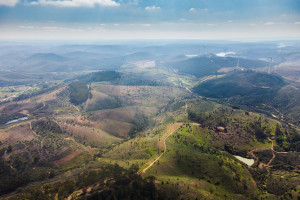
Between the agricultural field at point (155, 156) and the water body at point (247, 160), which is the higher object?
the agricultural field at point (155, 156)

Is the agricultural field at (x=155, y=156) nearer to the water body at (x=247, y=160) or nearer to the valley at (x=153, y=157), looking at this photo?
the valley at (x=153, y=157)

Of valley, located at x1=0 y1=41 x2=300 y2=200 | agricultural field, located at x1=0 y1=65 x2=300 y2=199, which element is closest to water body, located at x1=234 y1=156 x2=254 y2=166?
agricultural field, located at x1=0 y1=65 x2=300 y2=199

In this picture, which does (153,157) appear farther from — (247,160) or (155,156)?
(247,160)

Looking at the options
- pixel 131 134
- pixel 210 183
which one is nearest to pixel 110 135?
pixel 131 134

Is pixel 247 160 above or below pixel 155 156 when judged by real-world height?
below

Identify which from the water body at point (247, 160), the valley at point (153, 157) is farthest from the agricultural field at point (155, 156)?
the water body at point (247, 160)

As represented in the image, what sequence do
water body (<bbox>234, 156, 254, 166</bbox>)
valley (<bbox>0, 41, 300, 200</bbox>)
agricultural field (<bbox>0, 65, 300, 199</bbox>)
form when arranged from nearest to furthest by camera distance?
1. valley (<bbox>0, 41, 300, 200</bbox>)
2. agricultural field (<bbox>0, 65, 300, 199</bbox>)
3. water body (<bbox>234, 156, 254, 166</bbox>)

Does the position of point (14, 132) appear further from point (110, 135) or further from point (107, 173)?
point (107, 173)

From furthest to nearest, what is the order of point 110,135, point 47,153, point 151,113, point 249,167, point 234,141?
point 151,113, point 110,135, point 234,141, point 47,153, point 249,167

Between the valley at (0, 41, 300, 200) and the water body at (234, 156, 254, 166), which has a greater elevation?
the valley at (0, 41, 300, 200)

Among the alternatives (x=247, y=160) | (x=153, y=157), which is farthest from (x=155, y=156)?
(x=247, y=160)

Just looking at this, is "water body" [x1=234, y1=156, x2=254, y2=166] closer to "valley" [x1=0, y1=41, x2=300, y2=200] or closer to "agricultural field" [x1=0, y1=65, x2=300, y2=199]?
"agricultural field" [x1=0, y1=65, x2=300, y2=199]
